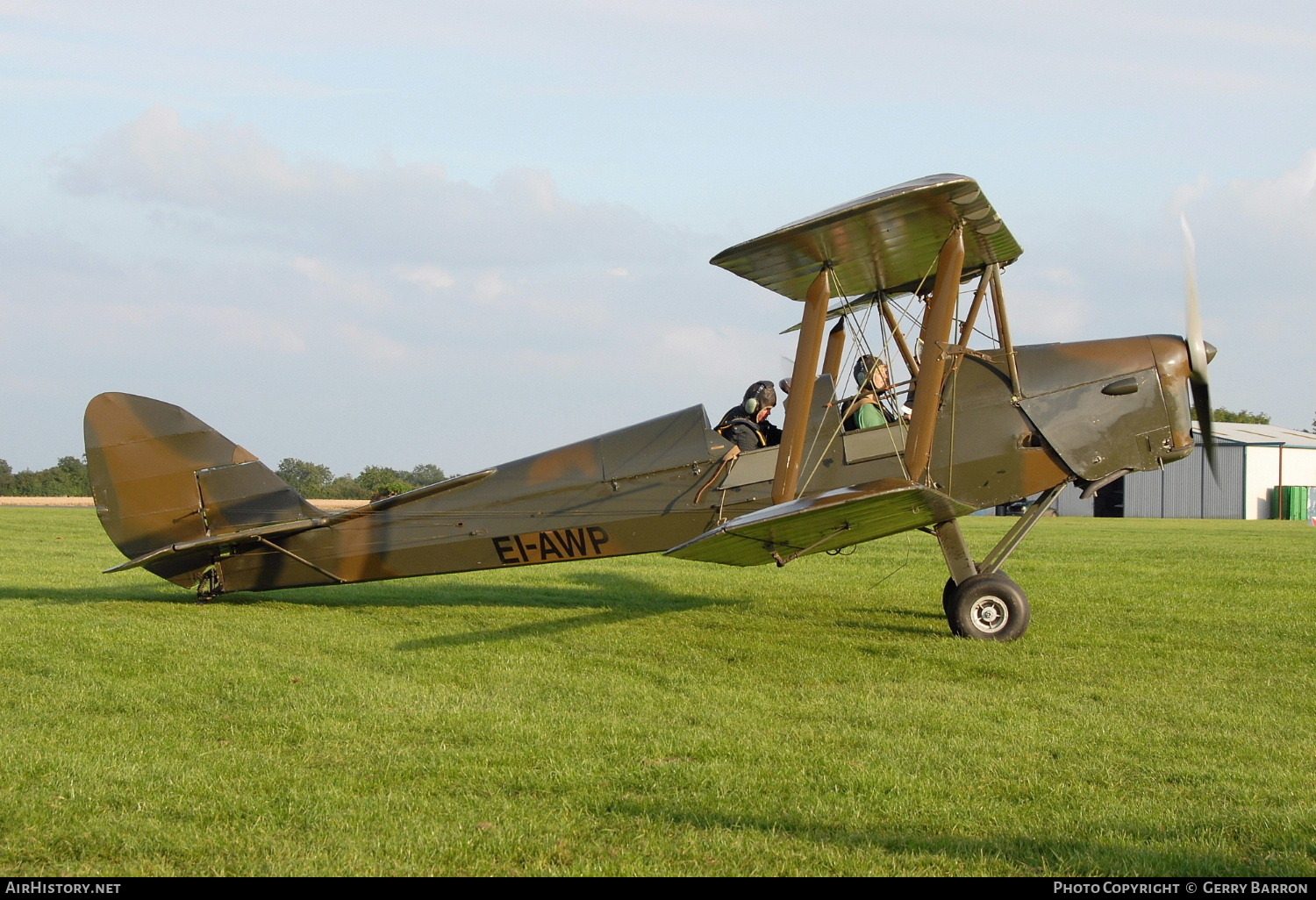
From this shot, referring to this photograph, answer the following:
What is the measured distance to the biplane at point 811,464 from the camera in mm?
7746

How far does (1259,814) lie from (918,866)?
57.4 inches

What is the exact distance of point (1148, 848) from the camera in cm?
360

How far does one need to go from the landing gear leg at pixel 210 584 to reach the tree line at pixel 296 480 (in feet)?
168

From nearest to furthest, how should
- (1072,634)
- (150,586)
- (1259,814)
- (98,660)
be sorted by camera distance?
(1259,814)
(98,660)
(1072,634)
(150,586)

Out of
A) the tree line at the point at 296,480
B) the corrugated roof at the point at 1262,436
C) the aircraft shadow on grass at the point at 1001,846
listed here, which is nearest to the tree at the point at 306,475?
the tree line at the point at 296,480

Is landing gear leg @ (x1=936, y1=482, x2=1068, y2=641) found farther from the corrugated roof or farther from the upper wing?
the corrugated roof

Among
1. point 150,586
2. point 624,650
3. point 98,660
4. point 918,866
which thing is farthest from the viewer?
point 150,586

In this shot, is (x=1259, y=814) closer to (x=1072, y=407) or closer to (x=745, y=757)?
(x=745, y=757)

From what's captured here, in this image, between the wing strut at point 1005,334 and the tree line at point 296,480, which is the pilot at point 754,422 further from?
the tree line at point 296,480

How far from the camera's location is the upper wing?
7.44m

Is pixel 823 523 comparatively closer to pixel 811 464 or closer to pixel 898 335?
pixel 811 464

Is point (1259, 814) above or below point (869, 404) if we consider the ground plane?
below

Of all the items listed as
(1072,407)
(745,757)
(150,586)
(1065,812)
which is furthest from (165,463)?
(1065,812)

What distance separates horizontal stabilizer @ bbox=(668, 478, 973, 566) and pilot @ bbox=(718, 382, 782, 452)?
1.18m
